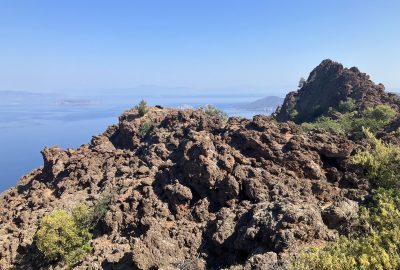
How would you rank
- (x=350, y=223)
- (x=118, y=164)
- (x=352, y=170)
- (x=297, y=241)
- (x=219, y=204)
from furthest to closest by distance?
1. (x=118, y=164)
2. (x=352, y=170)
3. (x=219, y=204)
4. (x=350, y=223)
5. (x=297, y=241)

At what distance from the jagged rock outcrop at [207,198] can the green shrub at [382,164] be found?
1152 millimetres

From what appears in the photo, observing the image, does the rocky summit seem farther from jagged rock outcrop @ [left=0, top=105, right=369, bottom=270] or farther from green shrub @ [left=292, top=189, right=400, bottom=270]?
green shrub @ [left=292, top=189, right=400, bottom=270]

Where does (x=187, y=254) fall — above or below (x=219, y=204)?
below

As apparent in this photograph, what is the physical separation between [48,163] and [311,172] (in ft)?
103

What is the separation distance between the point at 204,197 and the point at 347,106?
48140 mm

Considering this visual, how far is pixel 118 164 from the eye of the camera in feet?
136

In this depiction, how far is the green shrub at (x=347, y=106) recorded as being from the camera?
68125 millimetres

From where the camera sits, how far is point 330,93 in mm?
80625

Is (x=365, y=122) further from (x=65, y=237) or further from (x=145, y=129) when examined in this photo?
(x=65, y=237)

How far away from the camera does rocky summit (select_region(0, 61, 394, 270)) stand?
2266cm

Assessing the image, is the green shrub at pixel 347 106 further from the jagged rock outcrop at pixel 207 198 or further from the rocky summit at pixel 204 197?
the jagged rock outcrop at pixel 207 198

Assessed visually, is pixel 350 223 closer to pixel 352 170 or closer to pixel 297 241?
pixel 297 241

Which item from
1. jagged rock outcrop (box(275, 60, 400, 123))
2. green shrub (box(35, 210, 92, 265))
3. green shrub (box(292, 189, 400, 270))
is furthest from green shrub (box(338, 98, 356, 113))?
green shrub (box(35, 210, 92, 265))

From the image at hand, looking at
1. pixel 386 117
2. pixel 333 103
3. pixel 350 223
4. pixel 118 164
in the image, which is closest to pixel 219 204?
pixel 350 223
